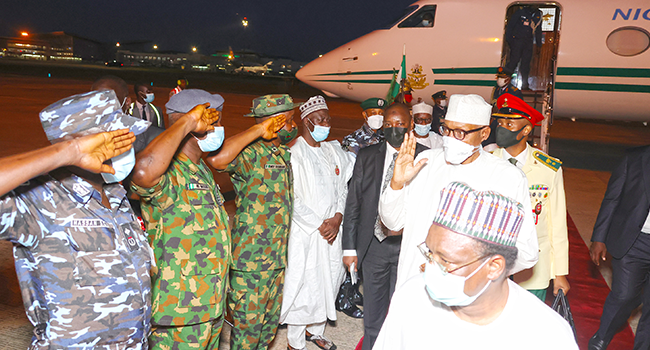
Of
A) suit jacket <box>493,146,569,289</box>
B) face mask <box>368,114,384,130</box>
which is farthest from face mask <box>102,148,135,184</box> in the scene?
face mask <box>368,114,384,130</box>

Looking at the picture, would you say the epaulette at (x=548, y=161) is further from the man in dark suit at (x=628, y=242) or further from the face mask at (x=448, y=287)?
the face mask at (x=448, y=287)

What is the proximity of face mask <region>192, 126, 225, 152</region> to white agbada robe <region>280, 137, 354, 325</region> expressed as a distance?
1010 millimetres

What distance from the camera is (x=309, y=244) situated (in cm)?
380

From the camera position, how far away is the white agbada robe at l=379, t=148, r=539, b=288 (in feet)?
8.57

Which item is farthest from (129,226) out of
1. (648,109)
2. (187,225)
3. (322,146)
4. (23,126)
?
(23,126)

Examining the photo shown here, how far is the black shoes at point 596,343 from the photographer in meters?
3.71

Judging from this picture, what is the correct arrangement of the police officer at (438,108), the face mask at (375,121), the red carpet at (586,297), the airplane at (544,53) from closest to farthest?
the red carpet at (586,297)
the face mask at (375,121)
the police officer at (438,108)
the airplane at (544,53)

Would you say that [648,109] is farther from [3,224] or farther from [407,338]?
[3,224]

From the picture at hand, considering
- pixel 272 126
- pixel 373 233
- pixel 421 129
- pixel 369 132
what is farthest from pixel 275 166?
pixel 421 129

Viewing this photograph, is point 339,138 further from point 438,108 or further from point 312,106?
point 312,106

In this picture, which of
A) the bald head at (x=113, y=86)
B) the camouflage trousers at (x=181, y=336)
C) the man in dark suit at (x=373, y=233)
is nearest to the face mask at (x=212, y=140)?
the camouflage trousers at (x=181, y=336)

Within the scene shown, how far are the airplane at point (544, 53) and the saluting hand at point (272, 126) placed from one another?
637 centimetres

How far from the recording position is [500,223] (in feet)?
4.89

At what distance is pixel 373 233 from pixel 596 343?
7.30 ft
